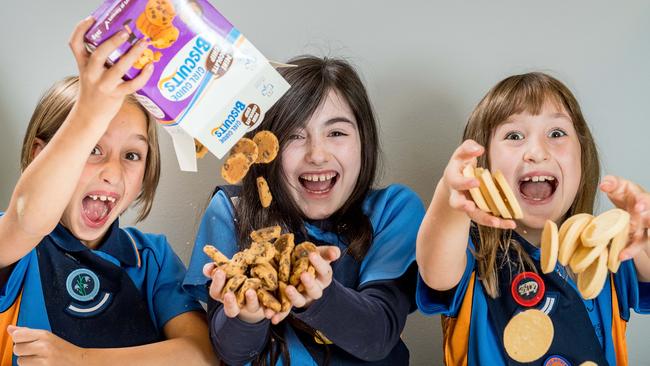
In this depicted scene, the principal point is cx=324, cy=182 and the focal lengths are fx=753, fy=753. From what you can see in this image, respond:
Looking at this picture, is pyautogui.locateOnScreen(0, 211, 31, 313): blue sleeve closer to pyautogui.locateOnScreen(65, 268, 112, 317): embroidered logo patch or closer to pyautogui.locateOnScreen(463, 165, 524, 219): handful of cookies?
pyautogui.locateOnScreen(65, 268, 112, 317): embroidered logo patch

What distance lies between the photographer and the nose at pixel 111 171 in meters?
1.24

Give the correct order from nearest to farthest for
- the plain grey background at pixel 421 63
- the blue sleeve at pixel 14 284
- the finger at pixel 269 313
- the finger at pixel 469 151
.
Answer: the finger at pixel 469 151 → the finger at pixel 269 313 → the blue sleeve at pixel 14 284 → the plain grey background at pixel 421 63

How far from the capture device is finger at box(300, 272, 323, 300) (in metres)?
1.02

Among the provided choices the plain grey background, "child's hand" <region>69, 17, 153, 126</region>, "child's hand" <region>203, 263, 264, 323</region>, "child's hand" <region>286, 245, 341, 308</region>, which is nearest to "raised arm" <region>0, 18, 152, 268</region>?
"child's hand" <region>69, 17, 153, 126</region>

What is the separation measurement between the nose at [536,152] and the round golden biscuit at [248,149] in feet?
1.47

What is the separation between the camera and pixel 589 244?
3.18 ft

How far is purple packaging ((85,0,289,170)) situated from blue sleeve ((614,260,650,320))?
0.64m

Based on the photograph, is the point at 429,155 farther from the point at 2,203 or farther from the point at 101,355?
the point at 2,203

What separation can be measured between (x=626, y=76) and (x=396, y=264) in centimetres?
68

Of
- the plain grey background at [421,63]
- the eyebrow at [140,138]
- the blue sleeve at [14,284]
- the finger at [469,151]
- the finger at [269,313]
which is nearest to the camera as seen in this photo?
the finger at [469,151]

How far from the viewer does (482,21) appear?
155cm

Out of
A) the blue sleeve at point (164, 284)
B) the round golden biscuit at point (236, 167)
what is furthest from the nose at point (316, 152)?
the blue sleeve at point (164, 284)

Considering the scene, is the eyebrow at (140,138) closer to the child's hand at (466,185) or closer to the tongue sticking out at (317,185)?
the tongue sticking out at (317,185)

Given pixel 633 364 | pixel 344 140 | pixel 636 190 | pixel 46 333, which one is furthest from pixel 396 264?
pixel 633 364
